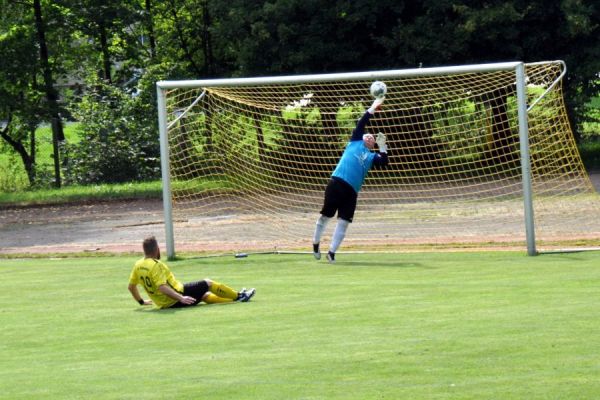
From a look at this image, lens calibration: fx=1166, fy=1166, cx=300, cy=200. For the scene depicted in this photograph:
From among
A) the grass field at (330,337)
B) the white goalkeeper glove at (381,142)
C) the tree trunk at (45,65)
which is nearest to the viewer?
the grass field at (330,337)

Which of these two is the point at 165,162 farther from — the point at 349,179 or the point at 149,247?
the point at 149,247

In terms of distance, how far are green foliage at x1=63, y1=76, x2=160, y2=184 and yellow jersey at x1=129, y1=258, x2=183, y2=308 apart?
21.4 m

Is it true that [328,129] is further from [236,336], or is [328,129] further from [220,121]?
[236,336]

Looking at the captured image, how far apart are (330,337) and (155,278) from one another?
3113mm

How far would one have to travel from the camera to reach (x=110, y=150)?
3394cm

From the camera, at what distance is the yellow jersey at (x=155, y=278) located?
41.1ft

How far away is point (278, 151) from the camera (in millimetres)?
24844

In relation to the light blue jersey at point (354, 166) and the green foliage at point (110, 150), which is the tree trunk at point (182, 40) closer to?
the green foliage at point (110, 150)

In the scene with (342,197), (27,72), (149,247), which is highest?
(27,72)

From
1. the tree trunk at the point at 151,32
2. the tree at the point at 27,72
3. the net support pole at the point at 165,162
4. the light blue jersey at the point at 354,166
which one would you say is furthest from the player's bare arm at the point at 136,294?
the tree trunk at the point at 151,32

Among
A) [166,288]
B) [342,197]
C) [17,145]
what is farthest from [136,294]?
[17,145]

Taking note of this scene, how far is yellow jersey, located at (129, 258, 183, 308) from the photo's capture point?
1252 cm

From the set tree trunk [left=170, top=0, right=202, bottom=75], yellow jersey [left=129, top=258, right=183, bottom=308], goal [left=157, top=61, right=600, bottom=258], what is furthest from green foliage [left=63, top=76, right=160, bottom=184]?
yellow jersey [left=129, top=258, right=183, bottom=308]

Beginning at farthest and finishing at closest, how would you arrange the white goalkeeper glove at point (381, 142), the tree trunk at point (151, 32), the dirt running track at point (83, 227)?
the tree trunk at point (151, 32)
the dirt running track at point (83, 227)
the white goalkeeper glove at point (381, 142)
